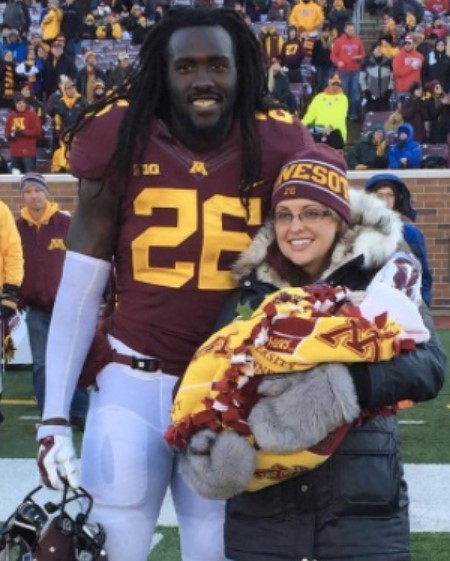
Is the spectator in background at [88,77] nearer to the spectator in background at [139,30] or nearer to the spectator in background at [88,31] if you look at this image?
the spectator in background at [139,30]

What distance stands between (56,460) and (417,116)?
14.2 metres

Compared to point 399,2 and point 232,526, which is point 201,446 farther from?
point 399,2

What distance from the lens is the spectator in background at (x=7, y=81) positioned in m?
19.3

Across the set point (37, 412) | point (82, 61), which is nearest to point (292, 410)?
point (37, 412)

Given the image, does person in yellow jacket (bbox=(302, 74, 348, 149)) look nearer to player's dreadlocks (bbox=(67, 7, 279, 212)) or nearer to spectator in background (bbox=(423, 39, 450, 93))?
spectator in background (bbox=(423, 39, 450, 93))

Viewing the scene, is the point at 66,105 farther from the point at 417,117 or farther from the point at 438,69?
the point at 438,69

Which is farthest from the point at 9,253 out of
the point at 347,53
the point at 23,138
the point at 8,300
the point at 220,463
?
the point at 347,53

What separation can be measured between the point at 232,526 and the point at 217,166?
2.84ft

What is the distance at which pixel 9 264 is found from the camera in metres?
7.32

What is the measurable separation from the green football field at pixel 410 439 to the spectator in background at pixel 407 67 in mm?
10265

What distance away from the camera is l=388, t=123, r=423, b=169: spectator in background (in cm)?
1508

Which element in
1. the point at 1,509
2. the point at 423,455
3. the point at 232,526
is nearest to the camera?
the point at 232,526

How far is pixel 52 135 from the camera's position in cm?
1762

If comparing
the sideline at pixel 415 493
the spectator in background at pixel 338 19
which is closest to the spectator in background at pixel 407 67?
the spectator in background at pixel 338 19
